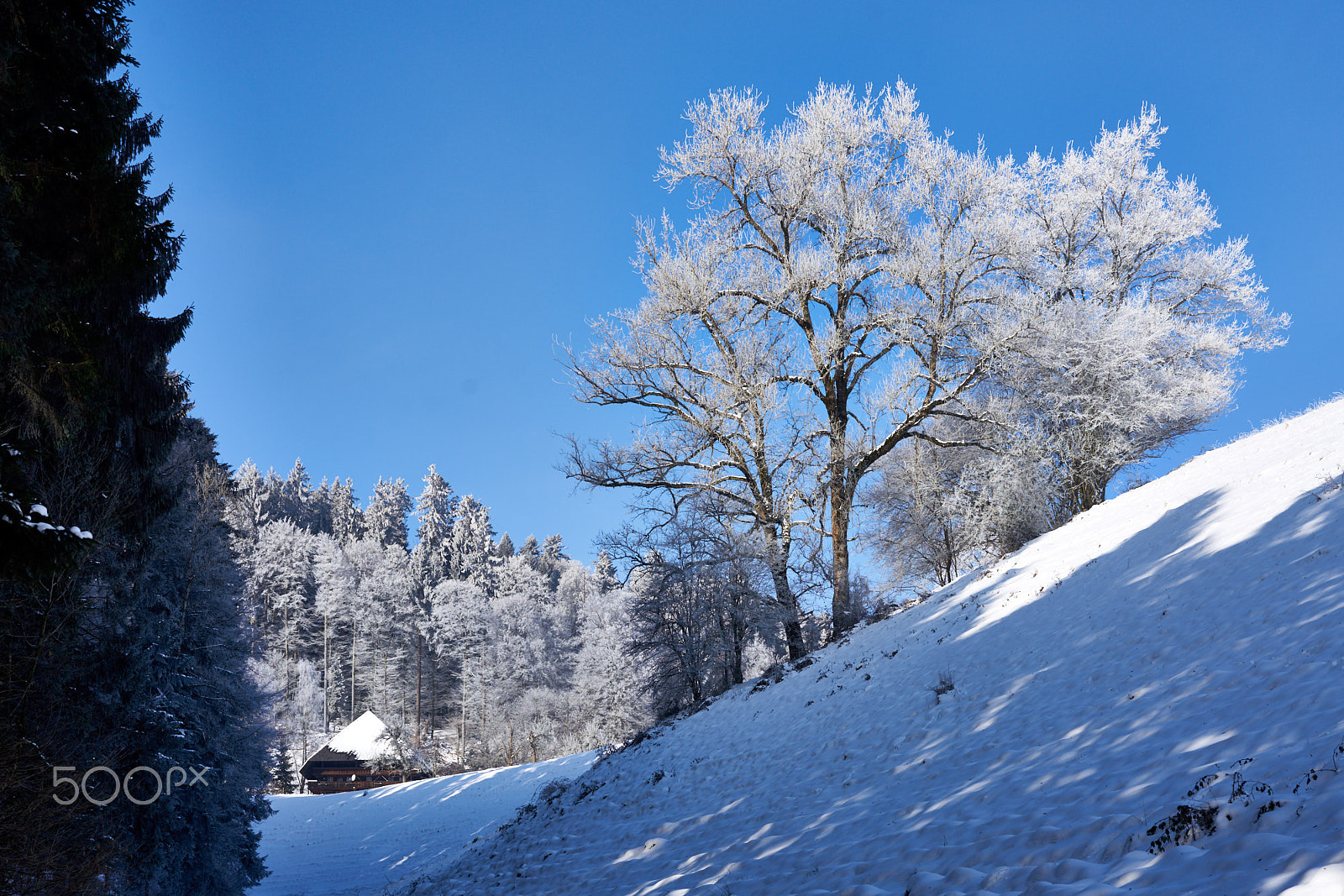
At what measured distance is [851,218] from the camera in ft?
68.8

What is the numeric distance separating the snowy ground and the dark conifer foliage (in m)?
6.36

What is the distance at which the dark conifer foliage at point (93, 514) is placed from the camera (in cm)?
849

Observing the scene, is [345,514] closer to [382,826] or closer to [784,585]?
[382,826]

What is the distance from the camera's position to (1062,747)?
20.9 feet

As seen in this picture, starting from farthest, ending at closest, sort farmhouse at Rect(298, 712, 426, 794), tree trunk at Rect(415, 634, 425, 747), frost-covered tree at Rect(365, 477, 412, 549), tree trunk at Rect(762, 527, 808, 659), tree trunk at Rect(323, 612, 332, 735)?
frost-covered tree at Rect(365, 477, 412, 549), tree trunk at Rect(323, 612, 332, 735), tree trunk at Rect(415, 634, 425, 747), farmhouse at Rect(298, 712, 426, 794), tree trunk at Rect(762, 527, 808, 659)

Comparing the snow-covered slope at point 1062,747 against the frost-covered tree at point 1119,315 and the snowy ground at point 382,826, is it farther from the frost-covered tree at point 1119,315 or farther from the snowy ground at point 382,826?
the snowy ground at point 382,826

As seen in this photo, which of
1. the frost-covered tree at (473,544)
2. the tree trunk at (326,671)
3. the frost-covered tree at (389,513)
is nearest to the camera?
the tree trunk at (326,671)

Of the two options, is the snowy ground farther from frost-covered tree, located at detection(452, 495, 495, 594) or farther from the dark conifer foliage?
frost-covered tree, located at detection(452, 495, 495, 594)

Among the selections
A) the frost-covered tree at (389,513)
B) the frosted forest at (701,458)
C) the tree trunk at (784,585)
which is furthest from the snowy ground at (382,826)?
the frost-covered tree at (389,513)

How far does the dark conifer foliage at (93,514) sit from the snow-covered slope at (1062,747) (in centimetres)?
600

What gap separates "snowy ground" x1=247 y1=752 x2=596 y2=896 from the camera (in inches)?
889

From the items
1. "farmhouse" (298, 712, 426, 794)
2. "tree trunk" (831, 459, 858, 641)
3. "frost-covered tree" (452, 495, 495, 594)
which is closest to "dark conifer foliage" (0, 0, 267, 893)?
"tree trunk" (831, 459, 858, 641)

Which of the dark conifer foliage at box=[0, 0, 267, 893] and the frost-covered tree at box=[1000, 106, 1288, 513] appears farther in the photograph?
the frost-covered tree at box=[1000, 106, 1288, 513]

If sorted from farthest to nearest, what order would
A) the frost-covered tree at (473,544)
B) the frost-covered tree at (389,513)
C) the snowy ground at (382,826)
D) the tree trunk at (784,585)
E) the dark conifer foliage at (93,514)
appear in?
the frost-covered tree at (389,513) → the frost-covered tree at (473,544) → the snowy ground at (382,826) → the tree trunk at (784,585) → the dark conifer foliage at (93,514)
